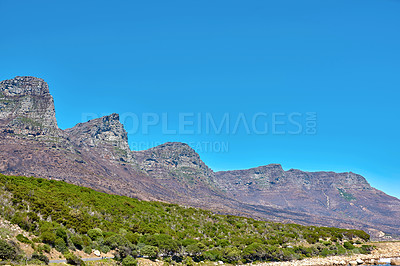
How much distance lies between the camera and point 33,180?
222 ft

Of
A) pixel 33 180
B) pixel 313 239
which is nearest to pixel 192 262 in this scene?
pixel 313 239

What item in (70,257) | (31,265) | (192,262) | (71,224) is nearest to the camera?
(31,265)

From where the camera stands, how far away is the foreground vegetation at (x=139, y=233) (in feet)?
118

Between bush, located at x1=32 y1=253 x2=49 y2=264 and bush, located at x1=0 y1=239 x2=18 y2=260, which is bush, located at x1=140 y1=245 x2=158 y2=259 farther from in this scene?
bush, located at x1=0 y1=239 x2=18 y2=260

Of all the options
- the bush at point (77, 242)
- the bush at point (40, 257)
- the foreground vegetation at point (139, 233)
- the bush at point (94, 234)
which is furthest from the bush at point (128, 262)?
the bush at point (40, 257)

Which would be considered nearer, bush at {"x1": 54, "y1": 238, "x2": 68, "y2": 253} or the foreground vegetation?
bush at {"x1": 54, "y1": 238, "x2": 68, "y2": 253}

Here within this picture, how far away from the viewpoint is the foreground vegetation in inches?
1420

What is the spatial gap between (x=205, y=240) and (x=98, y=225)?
23.3 metres

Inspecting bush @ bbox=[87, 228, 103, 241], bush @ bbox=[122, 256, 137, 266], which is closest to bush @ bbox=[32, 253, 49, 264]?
bush @ bbox=[122, 256, 137, 266]

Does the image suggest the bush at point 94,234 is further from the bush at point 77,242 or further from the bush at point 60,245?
the bush at point 60,245

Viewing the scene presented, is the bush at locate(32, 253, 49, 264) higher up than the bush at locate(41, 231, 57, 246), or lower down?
lower down

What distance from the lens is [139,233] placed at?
5425 cm

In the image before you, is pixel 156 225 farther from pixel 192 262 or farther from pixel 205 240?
pixel 192 262

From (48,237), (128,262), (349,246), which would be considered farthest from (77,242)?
(349,246)
